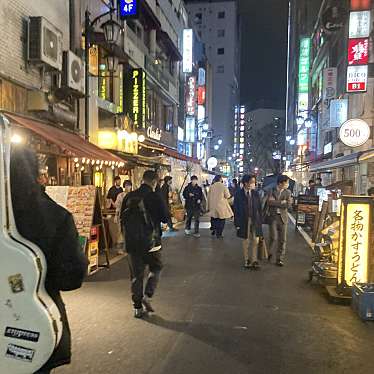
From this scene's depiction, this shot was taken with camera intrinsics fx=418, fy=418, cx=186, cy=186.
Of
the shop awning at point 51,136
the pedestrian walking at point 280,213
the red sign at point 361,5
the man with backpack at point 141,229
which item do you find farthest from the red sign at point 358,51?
the man with backpack at point 141,229

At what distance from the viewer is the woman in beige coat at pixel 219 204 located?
13.7m

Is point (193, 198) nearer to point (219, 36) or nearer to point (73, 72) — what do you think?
point (73, 72)

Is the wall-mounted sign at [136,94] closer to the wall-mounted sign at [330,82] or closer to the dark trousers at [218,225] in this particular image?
the dark trousers at [218,225]

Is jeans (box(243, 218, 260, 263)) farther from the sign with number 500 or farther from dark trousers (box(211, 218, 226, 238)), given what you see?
the sign with number 500

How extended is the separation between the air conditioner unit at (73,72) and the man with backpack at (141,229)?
283 inches

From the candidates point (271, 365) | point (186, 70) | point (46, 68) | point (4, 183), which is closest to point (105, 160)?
point (46, 68)

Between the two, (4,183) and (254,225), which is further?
(254,225)

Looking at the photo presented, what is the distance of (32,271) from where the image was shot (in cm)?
200

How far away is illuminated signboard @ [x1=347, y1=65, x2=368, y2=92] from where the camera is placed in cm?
1903

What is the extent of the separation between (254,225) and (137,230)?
13.5 feet

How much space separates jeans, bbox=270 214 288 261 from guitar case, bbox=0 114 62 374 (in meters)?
8.17

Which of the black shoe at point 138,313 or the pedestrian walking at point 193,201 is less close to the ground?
the pedestrian walking at point 193,201

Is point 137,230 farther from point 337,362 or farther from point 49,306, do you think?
point 49,306

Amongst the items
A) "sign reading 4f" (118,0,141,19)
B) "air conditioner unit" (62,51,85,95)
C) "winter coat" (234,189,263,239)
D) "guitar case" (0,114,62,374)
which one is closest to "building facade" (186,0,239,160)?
"sign reading 4f" (118,0,141,19)
